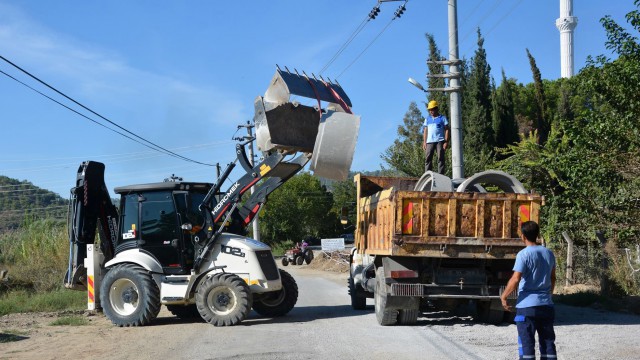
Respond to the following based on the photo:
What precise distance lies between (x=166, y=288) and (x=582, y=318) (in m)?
7.80

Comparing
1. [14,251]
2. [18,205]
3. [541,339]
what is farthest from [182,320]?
[18,205]

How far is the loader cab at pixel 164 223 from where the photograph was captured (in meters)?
13.6

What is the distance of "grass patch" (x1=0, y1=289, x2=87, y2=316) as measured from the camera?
1775 cm

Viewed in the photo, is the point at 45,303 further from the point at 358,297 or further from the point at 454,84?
the point at 454,84

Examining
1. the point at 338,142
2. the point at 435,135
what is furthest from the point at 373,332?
the point at 435,135

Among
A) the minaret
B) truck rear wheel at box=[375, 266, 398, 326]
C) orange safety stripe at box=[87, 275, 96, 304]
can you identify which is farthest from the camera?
the minaret

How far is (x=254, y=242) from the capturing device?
1374 centimetres

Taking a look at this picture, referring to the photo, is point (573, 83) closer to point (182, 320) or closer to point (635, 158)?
point (635, 158)

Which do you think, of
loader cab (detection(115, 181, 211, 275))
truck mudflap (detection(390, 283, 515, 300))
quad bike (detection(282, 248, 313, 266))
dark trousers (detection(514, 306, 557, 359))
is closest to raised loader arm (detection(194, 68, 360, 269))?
→ loader cab (detection(115, 181, 211, 275))

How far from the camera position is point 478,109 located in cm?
3809

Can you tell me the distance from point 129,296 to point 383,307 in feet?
16.5

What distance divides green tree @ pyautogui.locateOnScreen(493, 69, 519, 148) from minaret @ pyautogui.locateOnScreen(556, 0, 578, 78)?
4112 centimetres

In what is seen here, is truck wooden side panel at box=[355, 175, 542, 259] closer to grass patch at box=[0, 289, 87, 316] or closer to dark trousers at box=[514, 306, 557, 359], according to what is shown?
dark trousers at box=[514, 306, 557, 359]

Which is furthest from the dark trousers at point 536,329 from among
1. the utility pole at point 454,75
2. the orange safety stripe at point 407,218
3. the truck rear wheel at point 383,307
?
the utility pole at point 454,75
